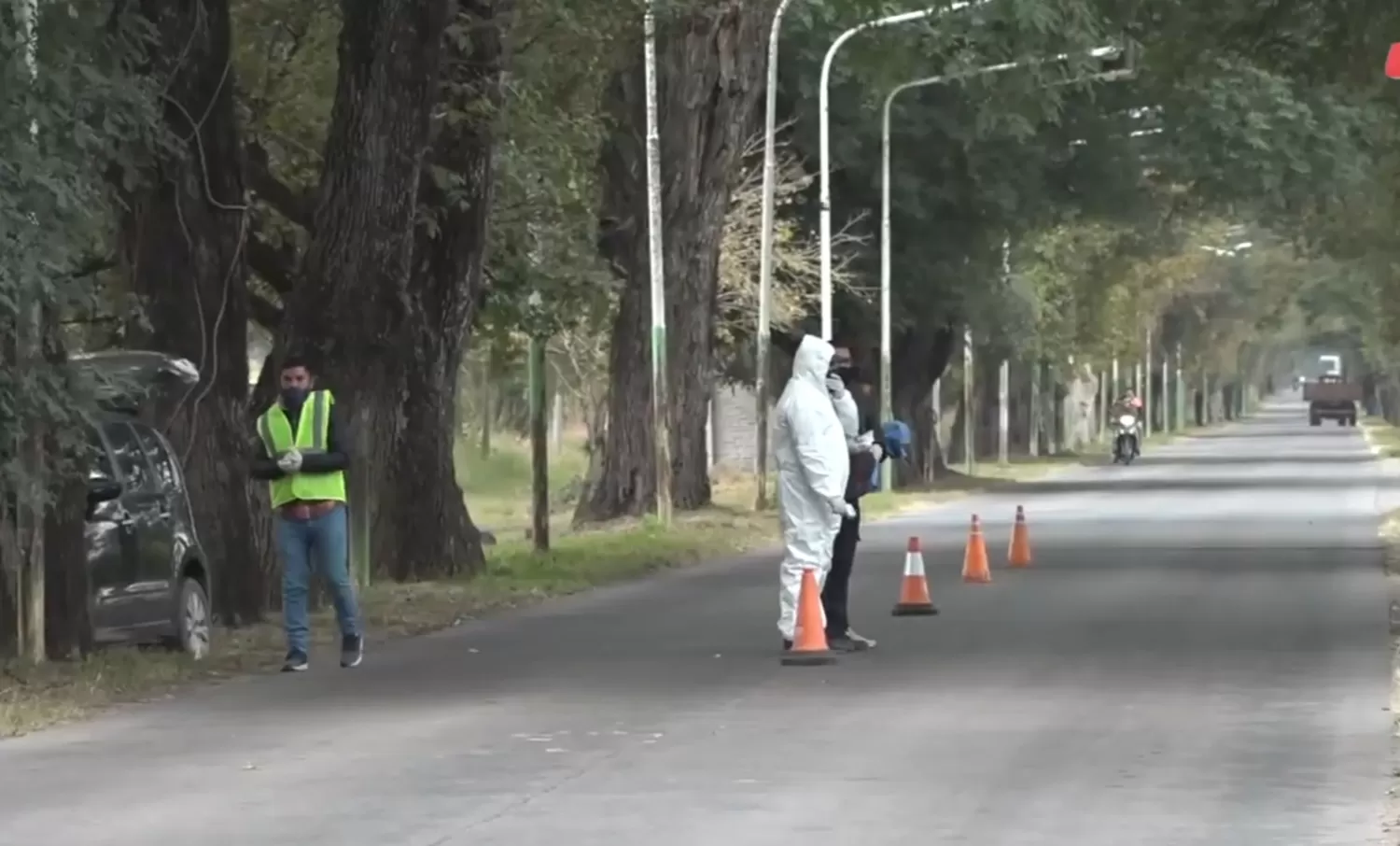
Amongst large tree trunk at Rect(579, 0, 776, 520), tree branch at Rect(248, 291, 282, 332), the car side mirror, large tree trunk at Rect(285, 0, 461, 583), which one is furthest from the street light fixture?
the car side mirror

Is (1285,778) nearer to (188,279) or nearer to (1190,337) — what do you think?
(188,279)

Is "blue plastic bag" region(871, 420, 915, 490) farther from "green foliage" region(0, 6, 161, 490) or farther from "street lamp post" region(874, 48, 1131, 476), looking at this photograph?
"street lamp post" region(874, 48, 1131, 476)

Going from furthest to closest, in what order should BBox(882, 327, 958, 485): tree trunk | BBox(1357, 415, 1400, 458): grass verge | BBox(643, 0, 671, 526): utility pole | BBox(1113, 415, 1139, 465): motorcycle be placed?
1. BBox(1357, 415, 1400, 458): grass verge
2. BBox(1113, 415, 1139, 465): motorcycle
3. BBox(882, 327, 958, 485): tree trunk
4. BBox(643, 0, 671, 526): utility pole

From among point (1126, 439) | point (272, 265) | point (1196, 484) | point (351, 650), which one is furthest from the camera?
point (1126, 439)

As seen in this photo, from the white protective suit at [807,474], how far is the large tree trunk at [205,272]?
4.74 meters

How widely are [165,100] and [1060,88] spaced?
24.3 meters

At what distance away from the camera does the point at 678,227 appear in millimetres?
37719

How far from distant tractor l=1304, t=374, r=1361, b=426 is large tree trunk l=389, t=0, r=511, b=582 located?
108 metres

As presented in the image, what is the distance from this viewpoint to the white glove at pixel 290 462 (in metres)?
17.3

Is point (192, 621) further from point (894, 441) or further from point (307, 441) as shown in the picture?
point (894, 441)

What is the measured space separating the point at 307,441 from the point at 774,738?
482 centimetres

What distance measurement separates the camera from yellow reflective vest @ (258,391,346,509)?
57.1 feet

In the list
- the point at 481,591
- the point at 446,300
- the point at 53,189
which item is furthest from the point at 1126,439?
the point at 53,189

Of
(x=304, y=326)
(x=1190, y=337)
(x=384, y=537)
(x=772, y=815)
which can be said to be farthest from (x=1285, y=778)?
(x=1190, y=337)
